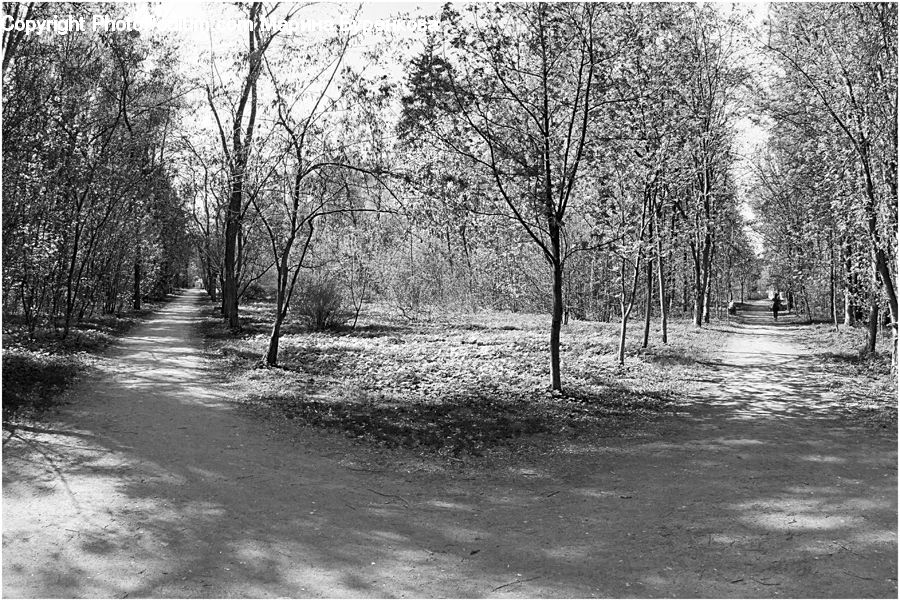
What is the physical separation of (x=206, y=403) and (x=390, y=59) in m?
7.84

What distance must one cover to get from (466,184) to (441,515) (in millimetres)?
6542

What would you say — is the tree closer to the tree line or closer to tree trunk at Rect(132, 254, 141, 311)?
the tree line

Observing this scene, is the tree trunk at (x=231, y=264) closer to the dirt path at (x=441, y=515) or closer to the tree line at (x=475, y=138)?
the tree line at (x=475, y=138)

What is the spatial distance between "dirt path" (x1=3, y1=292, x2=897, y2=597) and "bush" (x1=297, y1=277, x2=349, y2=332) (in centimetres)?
1246

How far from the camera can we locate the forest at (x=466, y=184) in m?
10.6

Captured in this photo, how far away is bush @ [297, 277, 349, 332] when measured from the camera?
73.6 ft

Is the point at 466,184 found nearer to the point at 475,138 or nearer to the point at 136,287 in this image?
the point at 475,138

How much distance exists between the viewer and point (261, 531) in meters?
5.68

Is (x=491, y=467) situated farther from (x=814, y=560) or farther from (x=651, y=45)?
(x=651, y=45)

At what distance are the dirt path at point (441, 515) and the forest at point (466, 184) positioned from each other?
253 millimetres

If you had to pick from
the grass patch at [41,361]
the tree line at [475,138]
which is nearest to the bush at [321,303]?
the tree line at [475,138]

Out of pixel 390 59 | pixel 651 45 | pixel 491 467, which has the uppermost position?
pixel 651 45

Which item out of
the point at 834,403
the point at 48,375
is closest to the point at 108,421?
the point at 48,375

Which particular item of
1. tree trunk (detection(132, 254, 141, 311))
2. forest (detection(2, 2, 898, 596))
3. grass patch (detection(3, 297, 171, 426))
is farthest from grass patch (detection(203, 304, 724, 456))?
tree trunk (detection(132, 254, 141, 311))
